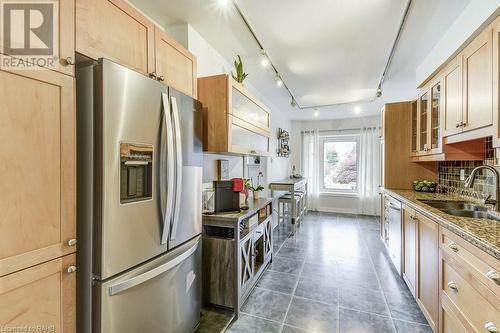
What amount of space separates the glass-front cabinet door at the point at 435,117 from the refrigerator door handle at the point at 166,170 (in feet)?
8.65

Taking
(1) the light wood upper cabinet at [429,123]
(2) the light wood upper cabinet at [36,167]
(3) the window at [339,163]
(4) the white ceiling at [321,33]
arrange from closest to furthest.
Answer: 1. (2) the light wood upper cabinet at [36,167]
2. (4) the white ceiling at [321,33]
3. (1) the light wood upper cabinet at [429,123]
4. (3) the window at [339,163]

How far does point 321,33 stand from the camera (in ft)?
7.52

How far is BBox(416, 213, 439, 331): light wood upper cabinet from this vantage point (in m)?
1.68

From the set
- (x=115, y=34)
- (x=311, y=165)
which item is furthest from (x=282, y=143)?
(x=115, y=34)

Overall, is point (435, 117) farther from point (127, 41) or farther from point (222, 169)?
point (127, 41)

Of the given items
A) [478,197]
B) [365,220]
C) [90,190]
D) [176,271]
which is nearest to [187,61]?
[90,190]

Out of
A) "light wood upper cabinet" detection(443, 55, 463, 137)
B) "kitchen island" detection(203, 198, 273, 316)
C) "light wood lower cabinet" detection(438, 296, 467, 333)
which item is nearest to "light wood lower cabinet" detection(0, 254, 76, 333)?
"kitchen island" detection(203, 198, 273, 316)

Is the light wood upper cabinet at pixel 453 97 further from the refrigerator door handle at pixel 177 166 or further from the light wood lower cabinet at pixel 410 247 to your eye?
the refrigerator door handle at pixel 177 166

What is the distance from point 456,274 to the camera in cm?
140

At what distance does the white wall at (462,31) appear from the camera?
5.49ft

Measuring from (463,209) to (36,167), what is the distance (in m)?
3.21

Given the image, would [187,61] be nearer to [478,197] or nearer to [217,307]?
[217,307]

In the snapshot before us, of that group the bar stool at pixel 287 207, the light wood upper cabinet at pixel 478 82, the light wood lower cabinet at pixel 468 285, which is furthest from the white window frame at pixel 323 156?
the light wood lower cabinet at pixel 468 285

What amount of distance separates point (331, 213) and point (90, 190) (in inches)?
232
